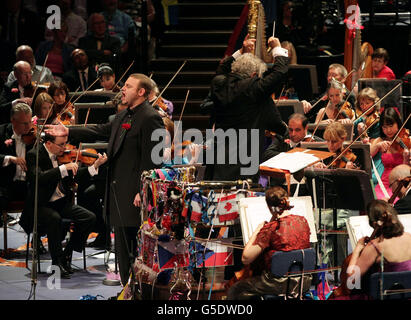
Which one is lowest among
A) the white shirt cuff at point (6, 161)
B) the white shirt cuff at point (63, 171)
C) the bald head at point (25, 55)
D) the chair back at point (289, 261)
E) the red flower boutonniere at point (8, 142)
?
the chair back at point (289, 261)

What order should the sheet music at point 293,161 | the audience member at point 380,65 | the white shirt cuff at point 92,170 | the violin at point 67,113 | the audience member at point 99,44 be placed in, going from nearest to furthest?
the sheet music at point 293,161
the white shirt cuff at point 92,170
the violin at point 67,113
the audience member at point 380,65
the audience member at point 99,44

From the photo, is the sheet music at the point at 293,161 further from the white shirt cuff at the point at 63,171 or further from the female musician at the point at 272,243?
the white shirt cuff at the point at 63,171

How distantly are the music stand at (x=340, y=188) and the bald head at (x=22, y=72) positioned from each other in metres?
3.97

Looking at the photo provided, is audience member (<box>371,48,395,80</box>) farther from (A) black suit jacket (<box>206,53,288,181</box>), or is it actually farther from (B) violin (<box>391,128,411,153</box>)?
(A) black suit jacket (<box>206,53,288,181</box>)

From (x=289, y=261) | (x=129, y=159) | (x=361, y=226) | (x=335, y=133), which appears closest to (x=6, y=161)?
(x=129, y=159)

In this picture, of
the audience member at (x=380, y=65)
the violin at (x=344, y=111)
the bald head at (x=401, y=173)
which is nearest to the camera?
the bald head at (x=401, y=173)

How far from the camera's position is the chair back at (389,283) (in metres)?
4.04

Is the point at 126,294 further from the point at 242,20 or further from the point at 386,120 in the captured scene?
the point at 242,20

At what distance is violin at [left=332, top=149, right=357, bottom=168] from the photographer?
233 inches

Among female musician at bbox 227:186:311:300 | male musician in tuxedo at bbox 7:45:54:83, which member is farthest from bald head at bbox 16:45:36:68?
female musician at bbox 227:186:311:300

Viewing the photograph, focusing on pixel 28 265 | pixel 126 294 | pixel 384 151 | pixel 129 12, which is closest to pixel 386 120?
pixel 384 151

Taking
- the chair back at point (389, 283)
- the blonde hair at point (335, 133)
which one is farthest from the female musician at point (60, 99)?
the chair back at point (389, 283)
